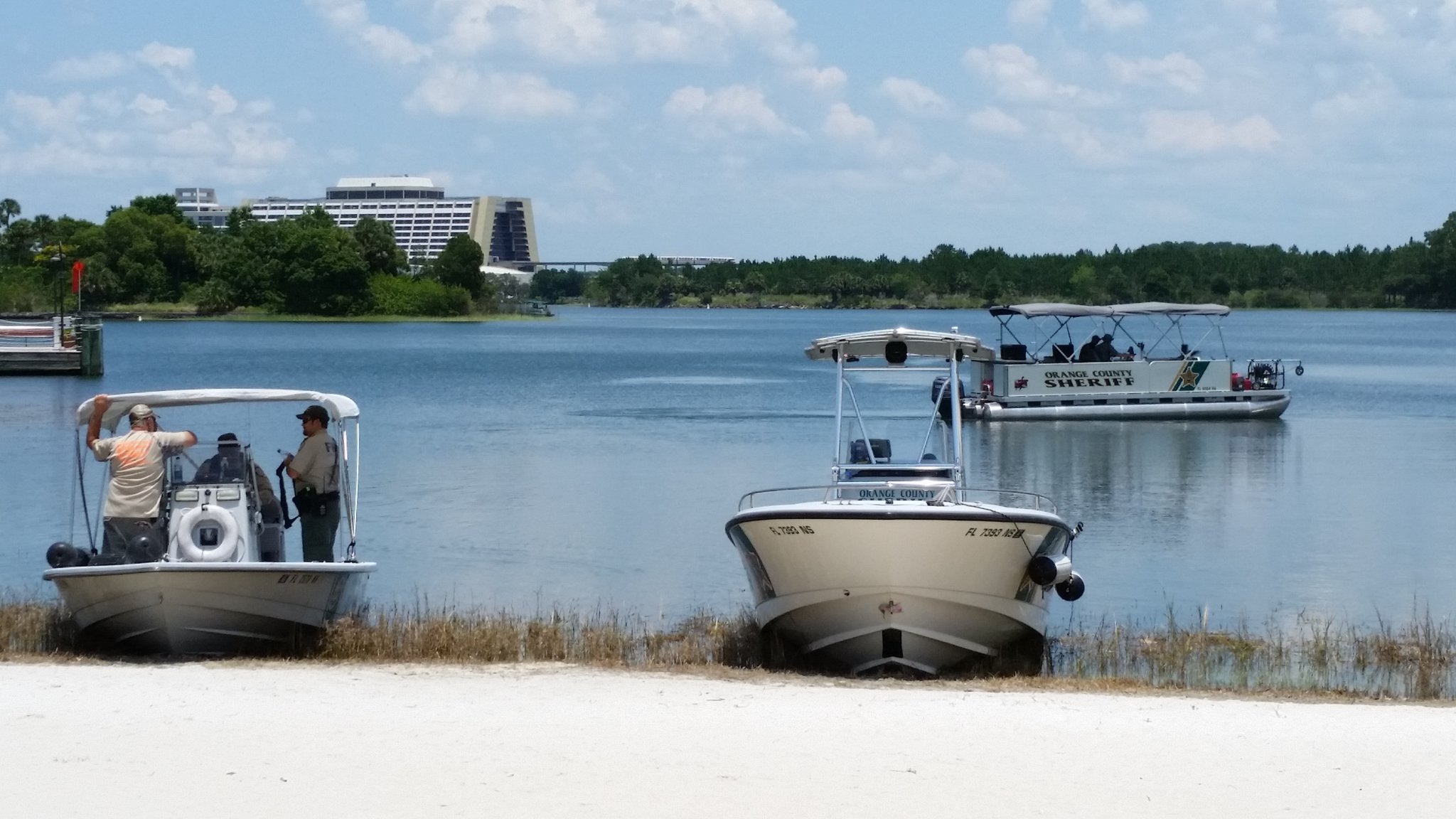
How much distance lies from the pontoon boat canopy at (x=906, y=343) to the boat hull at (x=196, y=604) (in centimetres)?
542

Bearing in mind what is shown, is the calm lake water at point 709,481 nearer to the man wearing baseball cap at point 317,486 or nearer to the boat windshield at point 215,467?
the boat windshield at point 215,467

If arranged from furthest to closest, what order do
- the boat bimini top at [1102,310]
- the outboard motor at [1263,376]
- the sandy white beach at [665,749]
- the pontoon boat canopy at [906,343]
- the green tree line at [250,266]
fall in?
the green tree line at [250,266] → the outboard motor at [1263,376] → the boat bimini top at [1102,310] → the pontoon boat canopy at [906,343] → the sandy white beach at [665,749]

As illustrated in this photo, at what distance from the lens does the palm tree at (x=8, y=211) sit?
582 ft

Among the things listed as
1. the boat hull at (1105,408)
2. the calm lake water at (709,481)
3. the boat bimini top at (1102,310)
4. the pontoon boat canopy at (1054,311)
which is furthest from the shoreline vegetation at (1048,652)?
the boat hull at (1105,408)

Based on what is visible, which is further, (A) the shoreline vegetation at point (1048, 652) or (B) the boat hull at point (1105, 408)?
(B) the boat hull at point (1105, 408)

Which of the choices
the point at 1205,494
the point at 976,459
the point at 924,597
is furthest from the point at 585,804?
the point at 976,459

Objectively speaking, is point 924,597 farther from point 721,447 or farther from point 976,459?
point 721,447

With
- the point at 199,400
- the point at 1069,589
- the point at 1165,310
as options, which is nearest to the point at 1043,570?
the point at 1069,589

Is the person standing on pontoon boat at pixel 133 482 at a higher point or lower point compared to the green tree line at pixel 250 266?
lower

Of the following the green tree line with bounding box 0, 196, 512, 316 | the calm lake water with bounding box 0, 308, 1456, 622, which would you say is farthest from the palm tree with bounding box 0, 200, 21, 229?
the calm lake water with bounding box 0, 308, 1456, 622

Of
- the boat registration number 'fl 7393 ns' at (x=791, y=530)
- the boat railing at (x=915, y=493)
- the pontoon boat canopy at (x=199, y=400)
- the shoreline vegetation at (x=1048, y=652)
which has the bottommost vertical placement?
the shoreline vegetation at (x=1048, y=652)

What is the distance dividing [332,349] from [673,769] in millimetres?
94547

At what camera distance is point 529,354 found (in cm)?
10362

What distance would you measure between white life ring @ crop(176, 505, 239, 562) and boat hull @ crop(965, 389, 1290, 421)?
113 ft
